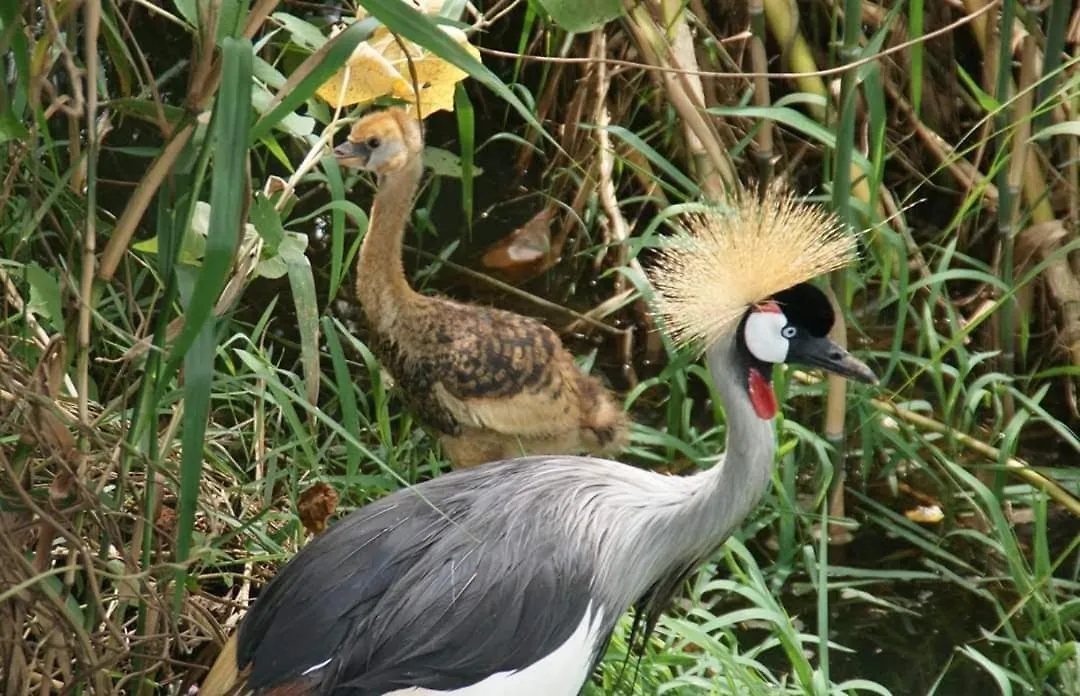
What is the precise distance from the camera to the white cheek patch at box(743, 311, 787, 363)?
2373 millimetres

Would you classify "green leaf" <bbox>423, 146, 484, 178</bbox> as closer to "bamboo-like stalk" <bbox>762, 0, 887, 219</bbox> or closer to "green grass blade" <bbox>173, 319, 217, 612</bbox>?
"bamboo-like stalk" <bbox>762, 0, 887, 219</bbox>

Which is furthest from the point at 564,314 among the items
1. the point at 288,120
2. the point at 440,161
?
the point at 288,120

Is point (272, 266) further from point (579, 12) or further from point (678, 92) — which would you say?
point (678, 92)

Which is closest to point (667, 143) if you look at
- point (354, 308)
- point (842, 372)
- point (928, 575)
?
point (354, 308)

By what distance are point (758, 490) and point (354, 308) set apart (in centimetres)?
186

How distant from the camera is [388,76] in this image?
2266 mm

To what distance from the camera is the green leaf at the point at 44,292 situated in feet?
6.23

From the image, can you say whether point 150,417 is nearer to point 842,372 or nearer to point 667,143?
point 842,372

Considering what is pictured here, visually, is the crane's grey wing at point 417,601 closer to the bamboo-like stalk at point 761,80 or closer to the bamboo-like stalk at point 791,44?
the bamboo-like stalk at point 761,80

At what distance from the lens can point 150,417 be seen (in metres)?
1.95

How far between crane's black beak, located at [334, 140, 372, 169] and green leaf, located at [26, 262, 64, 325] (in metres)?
1.23

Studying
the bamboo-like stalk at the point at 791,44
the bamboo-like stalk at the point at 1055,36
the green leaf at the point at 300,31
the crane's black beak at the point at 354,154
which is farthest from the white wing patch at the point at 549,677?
the bamboo-like stalk at the point at 791,44

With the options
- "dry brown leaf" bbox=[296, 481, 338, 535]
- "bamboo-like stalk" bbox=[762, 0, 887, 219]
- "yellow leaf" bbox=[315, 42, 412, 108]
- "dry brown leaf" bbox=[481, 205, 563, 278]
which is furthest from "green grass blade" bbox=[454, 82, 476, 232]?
"dry brown leaf" bbox=[481, 205, 563, 278]

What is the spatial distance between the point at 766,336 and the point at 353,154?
1099 millimetres
